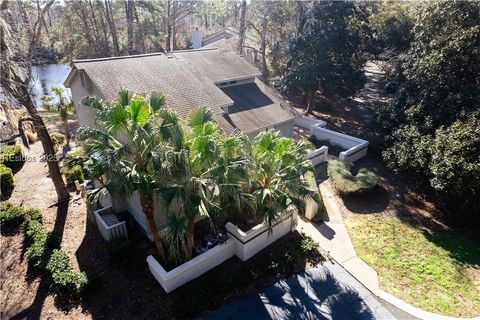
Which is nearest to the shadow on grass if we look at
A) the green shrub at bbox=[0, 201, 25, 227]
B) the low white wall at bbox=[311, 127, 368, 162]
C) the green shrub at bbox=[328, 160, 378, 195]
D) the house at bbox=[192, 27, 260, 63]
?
the green shrub at bbox=[328, 160, 378, 195]

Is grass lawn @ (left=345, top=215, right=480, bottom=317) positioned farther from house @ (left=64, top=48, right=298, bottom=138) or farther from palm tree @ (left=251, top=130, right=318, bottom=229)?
house @ (left=64, top=48, right=298, bottom=138)

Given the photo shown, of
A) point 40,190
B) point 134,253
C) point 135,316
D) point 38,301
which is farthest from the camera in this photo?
point 40,190

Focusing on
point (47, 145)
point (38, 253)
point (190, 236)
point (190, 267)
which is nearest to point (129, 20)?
point (47, 145)

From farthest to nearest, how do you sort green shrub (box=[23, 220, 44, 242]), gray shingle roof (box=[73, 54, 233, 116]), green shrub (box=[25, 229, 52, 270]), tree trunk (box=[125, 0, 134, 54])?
tree trunk (box=[125, 0, 134, 54])
gray shingle roof (box=[73, 54, 233, 116])
green shrub (box=[23, 220, 44, 242])
green shrub (box=[25, 229, 52, 270])

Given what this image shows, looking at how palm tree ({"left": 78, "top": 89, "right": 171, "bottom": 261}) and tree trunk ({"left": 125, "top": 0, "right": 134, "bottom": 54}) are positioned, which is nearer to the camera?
palm tree ({"left": 78, "top": 89, "right": 171, "bottom": 261})

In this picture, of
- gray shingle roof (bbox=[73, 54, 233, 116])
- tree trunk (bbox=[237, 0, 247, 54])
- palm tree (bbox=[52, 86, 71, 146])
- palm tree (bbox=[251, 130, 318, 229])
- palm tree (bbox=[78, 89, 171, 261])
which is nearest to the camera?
palm tree (bbox=[78, 89, 171, 261])

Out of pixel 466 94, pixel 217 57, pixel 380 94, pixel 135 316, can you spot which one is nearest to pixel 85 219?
pixel 135 316

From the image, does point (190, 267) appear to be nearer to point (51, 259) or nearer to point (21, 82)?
point (51, 259)

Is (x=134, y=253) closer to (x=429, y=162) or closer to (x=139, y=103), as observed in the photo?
(x=139, y=103)
